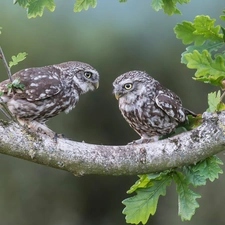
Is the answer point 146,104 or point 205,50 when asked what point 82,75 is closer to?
point 146,104

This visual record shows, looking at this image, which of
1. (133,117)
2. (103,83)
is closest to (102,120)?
(103,83)

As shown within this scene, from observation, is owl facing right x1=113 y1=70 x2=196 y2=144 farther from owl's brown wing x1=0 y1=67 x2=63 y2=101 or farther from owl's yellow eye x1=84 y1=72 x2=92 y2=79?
owl's brown wing x1=0 y1=67 x2=63 y2=101

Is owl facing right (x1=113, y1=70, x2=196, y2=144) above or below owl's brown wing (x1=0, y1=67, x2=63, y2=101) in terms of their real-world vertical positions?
below

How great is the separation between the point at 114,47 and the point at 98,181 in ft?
6.07

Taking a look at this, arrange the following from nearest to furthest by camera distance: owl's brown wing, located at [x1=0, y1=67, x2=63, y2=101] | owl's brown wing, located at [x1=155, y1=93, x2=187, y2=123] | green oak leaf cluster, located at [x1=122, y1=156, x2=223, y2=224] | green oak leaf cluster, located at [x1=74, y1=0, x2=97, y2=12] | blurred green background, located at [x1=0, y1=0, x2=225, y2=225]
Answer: green oak leaf cluster, located at [x1=122, y1=156, x2=223, y2=224] < green oak leaf cluster, located at [x1=74, y1=0, x2=97, y2=12] < owl's brown wing, located at [x1=0, y1=67, x2=63, y2=101] < owl's brown wing, located at [x1=155, y1=93, x2=187, y2=123] < blurred green background, located at [x1=0, y1=0, x2=225, y2=225]

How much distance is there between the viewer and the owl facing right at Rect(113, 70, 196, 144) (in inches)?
139

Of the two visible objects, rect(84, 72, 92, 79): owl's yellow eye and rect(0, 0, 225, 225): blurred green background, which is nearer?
rect(84, 72, 92, 79): owl's yellow eye

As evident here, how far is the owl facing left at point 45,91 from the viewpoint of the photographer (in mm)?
3229

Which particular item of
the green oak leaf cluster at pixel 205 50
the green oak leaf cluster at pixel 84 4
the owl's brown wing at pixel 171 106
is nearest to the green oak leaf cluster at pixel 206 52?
the green oak leaf cluster at pixel 205 50

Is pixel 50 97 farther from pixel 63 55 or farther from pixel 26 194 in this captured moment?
pixel 26 194

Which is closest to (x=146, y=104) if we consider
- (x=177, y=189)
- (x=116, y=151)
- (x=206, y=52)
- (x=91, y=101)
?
(x=177, y=189)

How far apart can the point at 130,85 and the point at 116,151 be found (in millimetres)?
1021

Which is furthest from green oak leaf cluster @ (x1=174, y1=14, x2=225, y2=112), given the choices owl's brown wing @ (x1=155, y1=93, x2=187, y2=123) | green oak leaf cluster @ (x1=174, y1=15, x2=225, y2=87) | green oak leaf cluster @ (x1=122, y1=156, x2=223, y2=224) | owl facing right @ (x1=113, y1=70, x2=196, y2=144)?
owl facing right @ (x1=113, y1=70, x2=196, y2=144)

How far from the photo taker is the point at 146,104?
360cm
